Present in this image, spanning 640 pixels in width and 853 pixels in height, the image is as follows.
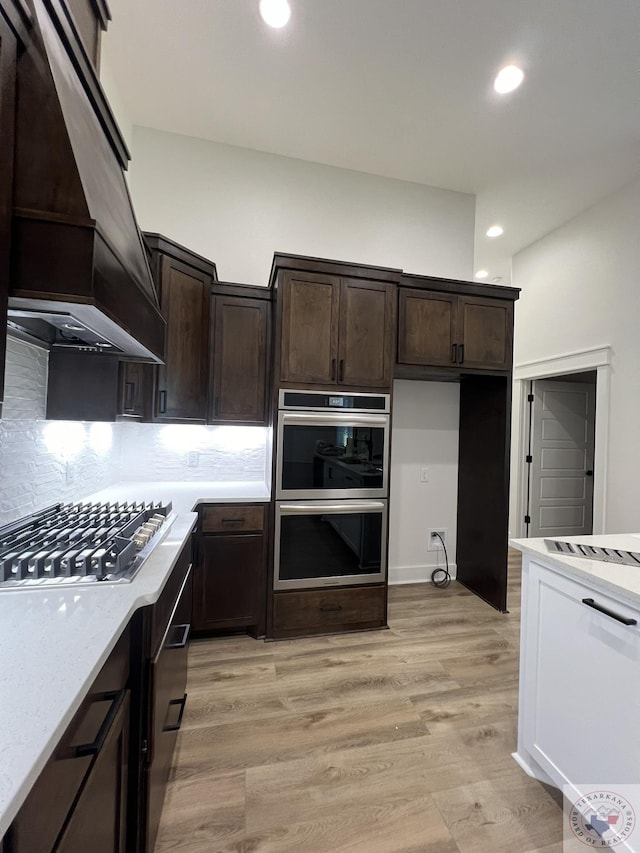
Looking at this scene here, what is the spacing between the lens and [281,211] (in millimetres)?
3016

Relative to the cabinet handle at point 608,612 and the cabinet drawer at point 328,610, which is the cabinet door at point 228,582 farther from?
the cabinet handle at point 608,612

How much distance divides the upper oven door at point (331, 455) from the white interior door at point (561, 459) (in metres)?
3.02

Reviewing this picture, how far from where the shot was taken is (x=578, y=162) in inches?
118

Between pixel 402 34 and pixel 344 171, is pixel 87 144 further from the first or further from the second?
pixel 344 171

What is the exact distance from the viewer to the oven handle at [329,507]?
235 cm

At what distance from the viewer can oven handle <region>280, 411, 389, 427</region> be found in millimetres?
2354

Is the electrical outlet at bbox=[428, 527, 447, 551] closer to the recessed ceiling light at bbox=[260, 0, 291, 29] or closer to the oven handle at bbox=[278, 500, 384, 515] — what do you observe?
the oven handle at bbox=[278, 500, 384, 515]

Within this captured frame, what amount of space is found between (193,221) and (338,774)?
3515 mm

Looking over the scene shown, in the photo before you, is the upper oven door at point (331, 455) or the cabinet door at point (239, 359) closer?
the upper oven door at point (331, 455)

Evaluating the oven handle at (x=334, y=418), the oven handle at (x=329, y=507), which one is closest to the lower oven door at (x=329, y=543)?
the oven handle at (x=329, y=507)

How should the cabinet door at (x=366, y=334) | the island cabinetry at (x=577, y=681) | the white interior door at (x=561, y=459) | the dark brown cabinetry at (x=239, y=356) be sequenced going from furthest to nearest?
the white interior door at (x=561, y=459), the dark brown cabinetry at (x=239, y=356), the cabinet door at (x=366, y=334), the island cabinetry at (x=577, y=681)

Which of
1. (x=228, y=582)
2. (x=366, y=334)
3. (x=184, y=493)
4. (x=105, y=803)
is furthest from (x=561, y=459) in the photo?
(x=105, y=803)

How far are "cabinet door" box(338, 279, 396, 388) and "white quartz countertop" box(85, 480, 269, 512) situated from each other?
103 centimetres

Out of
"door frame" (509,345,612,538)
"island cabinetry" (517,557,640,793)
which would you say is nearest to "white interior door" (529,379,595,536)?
"door frame" (509,345,612,538)
